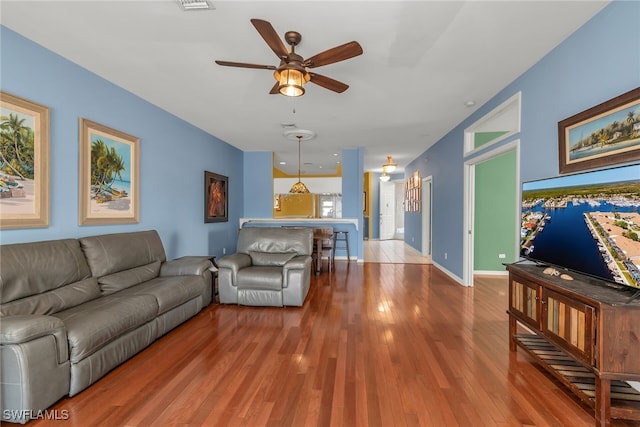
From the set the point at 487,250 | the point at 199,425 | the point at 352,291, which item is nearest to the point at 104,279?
the point at 199,425

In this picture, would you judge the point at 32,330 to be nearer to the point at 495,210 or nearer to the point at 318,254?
the point at 318,254

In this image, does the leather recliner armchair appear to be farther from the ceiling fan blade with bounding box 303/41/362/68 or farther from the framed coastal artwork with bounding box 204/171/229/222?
the ceiling fan blade with bounding box 303/41/362/68

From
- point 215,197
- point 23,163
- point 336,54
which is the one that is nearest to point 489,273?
point 336,54

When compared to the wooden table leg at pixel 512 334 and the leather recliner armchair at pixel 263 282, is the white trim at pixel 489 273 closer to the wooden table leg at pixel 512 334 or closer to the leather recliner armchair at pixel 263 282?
the wooden table leg at pixel 512 334

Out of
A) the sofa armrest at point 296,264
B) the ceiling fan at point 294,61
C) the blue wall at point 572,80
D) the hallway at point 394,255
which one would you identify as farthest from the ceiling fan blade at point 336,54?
the hallway at point 394,255

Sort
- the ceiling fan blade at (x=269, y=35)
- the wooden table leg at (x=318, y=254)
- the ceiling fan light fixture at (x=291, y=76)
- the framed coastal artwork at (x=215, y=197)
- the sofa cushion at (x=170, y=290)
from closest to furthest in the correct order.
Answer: the ceiling fan blade at (x=269, y=35) → the ceiling fan light fixture at (x=291, y=76) → the sofa cushion at (x=170, y=290) → the framed coastal artwork at (x=215, y=197) → the wooden table leg at (x=318, y=254)

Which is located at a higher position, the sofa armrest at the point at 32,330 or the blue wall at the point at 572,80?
the blue wall at the point at 572,80

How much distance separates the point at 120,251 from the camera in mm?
2918

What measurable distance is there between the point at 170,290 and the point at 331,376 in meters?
1.79

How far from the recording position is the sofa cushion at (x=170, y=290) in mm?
2619

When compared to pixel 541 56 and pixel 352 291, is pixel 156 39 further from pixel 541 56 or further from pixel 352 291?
pixel 352 291

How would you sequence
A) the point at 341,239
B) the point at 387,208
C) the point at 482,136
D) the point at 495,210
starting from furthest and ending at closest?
the point at 387,208, the point at 341,239, the point at 495,210, the point at 482,136

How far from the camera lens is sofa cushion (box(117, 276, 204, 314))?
103 inches
